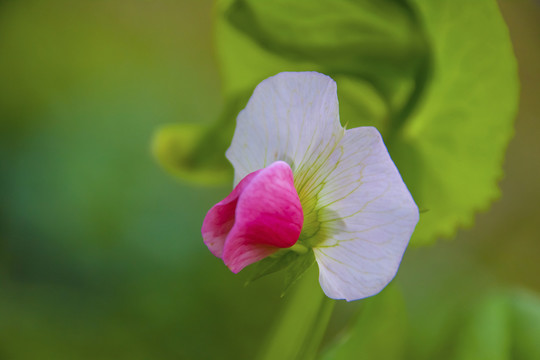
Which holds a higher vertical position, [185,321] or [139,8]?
[139,8]

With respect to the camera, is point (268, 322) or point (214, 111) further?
point (214, 111)

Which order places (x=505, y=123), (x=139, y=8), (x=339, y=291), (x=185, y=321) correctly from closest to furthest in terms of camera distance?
(x=339, y=291), (x=505, y=123), (x=185, y=321), (x=139, y=8)

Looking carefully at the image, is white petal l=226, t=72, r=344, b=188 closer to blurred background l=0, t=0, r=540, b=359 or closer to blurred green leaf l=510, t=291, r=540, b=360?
blurred green leaf l=510, t=291, r=540, b=360

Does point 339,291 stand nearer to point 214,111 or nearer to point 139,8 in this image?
point 214,111

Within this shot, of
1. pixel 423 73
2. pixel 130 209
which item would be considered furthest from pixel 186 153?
pixel 130 209

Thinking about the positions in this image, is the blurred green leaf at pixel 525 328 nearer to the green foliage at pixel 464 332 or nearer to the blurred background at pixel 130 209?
the green foliage at pixel 464 332

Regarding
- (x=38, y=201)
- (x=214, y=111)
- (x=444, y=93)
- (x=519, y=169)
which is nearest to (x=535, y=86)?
(x=519, y=169)
